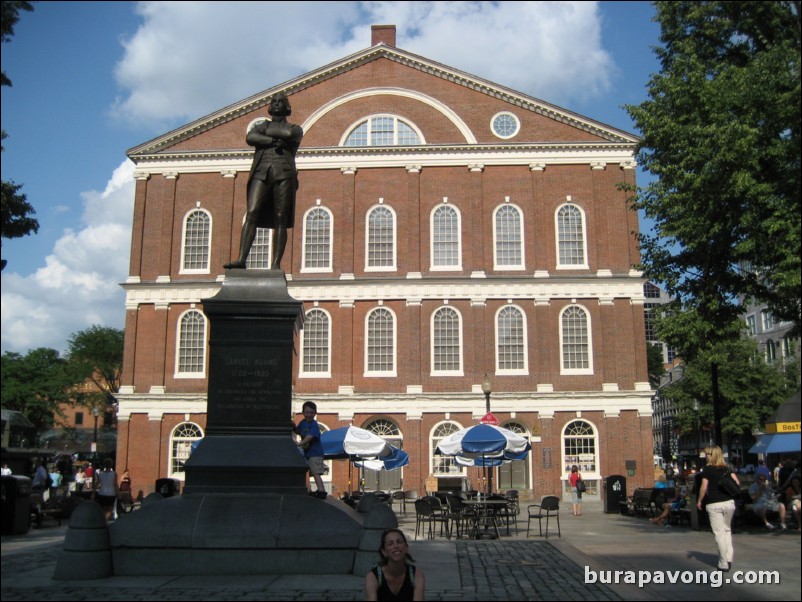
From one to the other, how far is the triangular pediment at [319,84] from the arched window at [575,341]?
9.15 meters

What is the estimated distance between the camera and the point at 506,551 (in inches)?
560

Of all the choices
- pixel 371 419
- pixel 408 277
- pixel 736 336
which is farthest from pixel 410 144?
pixel 736 336

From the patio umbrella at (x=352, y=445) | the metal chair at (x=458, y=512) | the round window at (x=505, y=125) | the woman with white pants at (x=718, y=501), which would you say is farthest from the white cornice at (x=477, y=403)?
the woman with white pants at (x=718, y=501)

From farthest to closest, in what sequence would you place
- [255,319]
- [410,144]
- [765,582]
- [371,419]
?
[410,144], [371,419], [255,319], [765,582]

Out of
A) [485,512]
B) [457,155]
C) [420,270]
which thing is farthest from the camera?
[457,155]

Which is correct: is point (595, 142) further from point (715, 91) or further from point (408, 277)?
point (715, 91)

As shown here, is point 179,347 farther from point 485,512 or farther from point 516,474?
point 485,512

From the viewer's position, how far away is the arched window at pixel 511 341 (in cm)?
3750

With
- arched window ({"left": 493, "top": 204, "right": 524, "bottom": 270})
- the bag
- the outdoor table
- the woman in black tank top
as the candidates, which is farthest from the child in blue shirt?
arched window ({"left": 493, "top": 204, "right": 524, "bottom": 270})

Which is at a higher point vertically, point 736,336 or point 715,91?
point 715,91

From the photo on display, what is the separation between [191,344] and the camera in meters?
39.2

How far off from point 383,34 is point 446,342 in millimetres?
18474

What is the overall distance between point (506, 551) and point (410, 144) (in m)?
28.6

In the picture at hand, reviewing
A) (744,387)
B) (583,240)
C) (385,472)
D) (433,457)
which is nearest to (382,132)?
(583,240)
